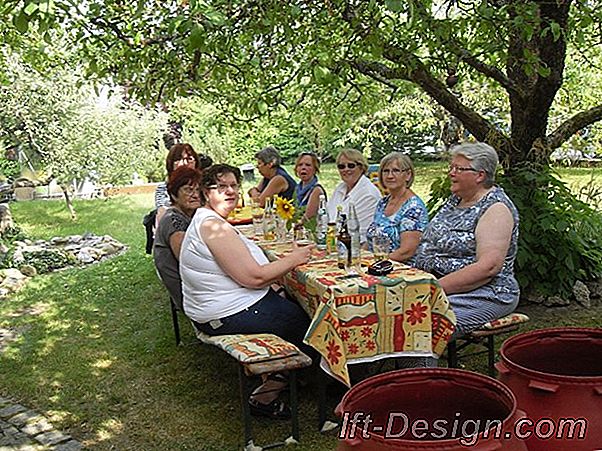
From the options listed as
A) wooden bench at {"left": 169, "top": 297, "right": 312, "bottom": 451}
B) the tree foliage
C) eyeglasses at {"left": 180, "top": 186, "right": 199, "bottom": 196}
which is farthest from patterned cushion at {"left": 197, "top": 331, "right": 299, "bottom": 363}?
the tree foliage

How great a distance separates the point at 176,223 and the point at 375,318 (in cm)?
161

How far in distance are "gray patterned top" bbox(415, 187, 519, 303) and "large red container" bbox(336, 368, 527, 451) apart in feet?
6.12

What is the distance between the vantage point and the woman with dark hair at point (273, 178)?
6398 millimetres

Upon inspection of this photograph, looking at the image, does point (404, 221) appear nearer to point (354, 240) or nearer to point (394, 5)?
point (354, 240)

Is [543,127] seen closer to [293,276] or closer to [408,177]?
[408,177]

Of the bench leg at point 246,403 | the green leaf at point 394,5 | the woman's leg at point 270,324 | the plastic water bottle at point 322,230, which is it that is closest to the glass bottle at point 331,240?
the plastic water bottle at point 322,230

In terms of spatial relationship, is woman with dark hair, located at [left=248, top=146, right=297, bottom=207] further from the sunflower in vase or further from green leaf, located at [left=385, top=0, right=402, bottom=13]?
green leaf, located at [left=385, top=0, right=402, bottom=13]

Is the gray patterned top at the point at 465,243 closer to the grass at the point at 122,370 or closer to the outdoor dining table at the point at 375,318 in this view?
the outdoor dining table at the point at 375,318

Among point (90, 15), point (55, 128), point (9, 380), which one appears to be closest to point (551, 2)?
point (90, 15)

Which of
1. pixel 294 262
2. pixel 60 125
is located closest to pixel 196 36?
pixel 294 262

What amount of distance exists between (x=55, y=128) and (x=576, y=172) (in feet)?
27.7

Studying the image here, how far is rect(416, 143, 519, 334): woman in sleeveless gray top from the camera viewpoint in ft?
11.0

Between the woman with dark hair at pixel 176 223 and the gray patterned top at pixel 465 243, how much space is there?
1495 mm

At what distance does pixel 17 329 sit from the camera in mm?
5734
